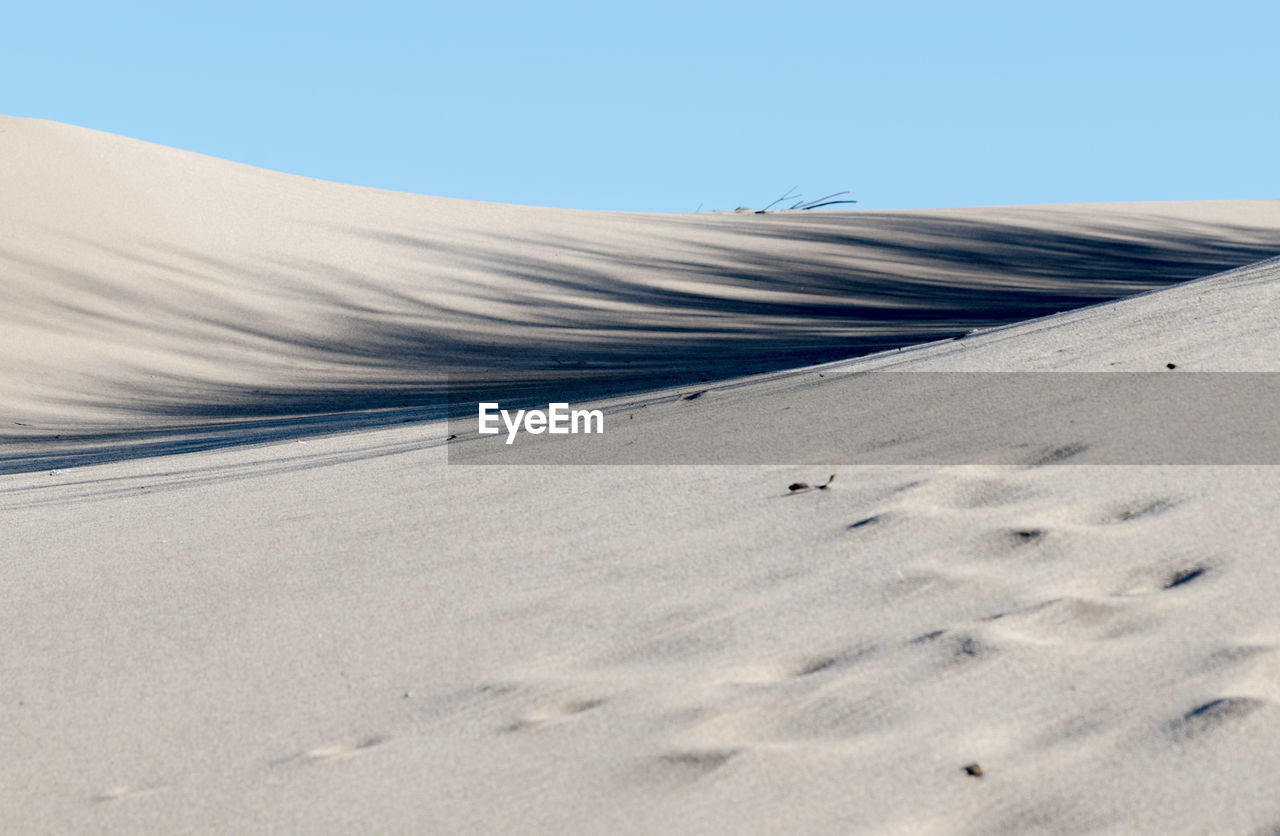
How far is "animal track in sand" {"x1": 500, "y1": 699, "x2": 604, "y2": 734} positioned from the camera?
2.01 meters

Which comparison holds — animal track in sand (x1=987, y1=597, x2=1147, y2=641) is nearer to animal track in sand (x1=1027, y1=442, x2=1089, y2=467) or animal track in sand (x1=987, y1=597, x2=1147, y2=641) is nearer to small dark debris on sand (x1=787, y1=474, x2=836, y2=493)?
animal track in sand (x1=1027, y1=442, x2=1089, y2=467)

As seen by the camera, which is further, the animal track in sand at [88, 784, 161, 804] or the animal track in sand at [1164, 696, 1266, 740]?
the animal track in sand at [88, 784, 161, 804]

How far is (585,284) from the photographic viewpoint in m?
15.1

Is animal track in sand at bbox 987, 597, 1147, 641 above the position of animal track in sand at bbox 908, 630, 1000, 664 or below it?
above

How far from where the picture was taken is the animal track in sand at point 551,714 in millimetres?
2012

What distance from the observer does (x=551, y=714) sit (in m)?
2.04

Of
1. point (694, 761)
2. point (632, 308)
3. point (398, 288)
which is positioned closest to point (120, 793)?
point (694, 761)

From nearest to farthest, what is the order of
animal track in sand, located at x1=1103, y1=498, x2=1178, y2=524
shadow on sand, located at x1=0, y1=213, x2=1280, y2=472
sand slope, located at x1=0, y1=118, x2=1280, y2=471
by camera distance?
animal track in sand, located at x1=1103, y1=498, x2=1178, y2=524 → shadow on sand, located at x1=0, y1=213, x2=1280, y2=472 → sand slope, located at x1=0, y1=118, x2=1280, y2=471

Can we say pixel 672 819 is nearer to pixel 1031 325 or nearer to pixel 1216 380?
pixel 1216 380

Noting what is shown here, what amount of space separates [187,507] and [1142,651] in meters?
2.87

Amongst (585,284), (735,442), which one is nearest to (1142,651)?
(735,442)

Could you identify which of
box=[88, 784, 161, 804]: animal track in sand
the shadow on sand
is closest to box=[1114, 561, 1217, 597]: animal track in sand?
box=[88, 784, 161, 804]: animal track in sand

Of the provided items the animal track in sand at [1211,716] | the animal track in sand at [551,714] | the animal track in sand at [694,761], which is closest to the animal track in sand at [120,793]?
the animal track in sand at [551,714]

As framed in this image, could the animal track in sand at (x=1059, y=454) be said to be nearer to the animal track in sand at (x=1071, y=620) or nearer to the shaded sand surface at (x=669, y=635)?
the shaded sand surface at (x=669, y=635)
